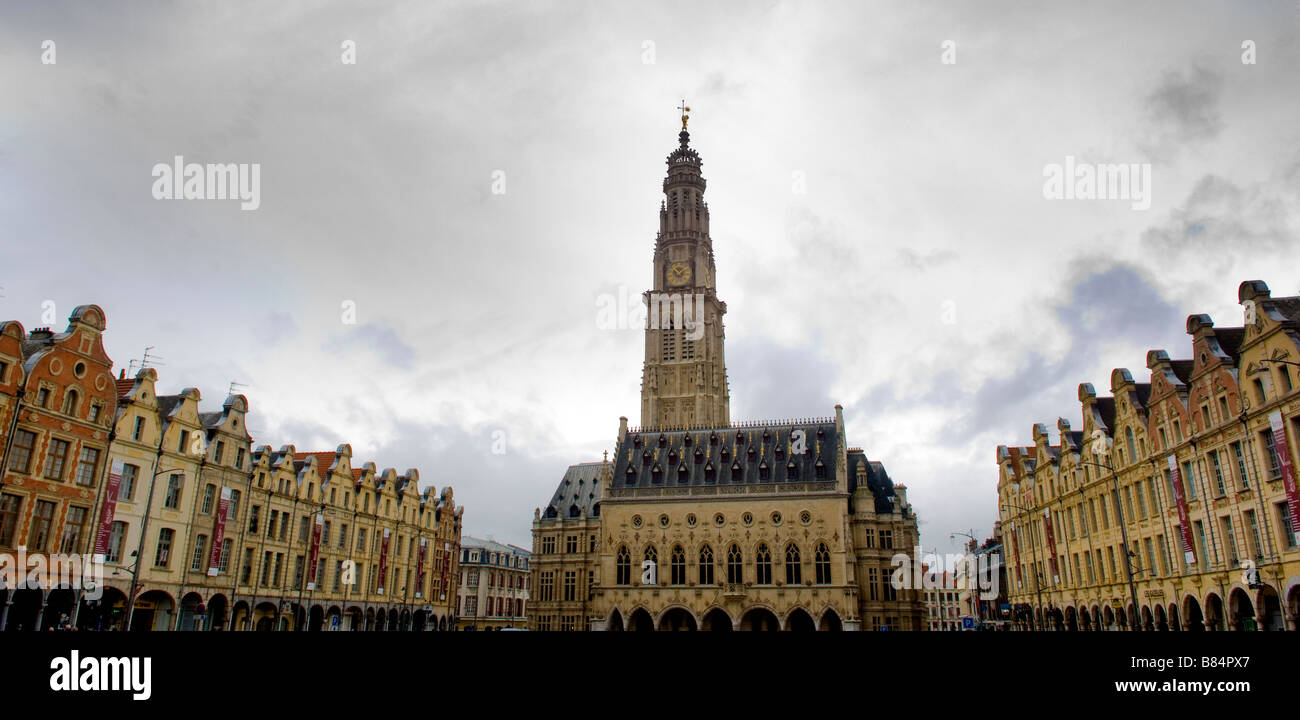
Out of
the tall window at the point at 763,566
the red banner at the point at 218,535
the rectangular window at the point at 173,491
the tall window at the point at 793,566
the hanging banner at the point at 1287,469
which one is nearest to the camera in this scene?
the hanging banner at the point at 1287,469

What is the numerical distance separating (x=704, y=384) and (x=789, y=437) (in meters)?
31.0

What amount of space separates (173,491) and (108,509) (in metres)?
5.22

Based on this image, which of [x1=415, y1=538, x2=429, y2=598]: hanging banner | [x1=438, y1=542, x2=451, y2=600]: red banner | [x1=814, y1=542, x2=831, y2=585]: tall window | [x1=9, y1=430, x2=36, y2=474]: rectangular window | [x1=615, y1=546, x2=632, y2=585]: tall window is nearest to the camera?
[x1=9, y1=430, x2=36, y2=474]: rectangular window

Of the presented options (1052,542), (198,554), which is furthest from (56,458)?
(1052,542)

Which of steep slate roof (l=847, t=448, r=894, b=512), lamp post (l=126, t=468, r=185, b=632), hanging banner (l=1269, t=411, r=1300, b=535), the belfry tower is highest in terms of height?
the belfry tower

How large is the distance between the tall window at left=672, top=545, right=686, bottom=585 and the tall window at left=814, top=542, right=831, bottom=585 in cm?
1187

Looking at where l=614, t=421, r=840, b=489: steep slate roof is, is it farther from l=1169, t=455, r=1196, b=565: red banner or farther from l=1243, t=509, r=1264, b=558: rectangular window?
l=1243, t=509, r=1264, b=558: rectangular window

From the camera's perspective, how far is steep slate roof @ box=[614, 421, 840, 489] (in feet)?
241

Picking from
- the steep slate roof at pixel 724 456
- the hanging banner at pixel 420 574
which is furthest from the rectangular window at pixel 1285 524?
the hanging banner at pixel 420 574

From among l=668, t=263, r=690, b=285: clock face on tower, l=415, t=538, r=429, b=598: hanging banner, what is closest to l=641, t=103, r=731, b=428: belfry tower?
l=668, t=263, r=690, b=285: clock face on tower

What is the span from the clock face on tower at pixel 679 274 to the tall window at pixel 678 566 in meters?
52.8

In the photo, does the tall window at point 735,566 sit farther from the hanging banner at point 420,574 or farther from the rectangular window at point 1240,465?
the rectangular window at point 1240,465

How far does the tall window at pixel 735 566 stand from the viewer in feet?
228
